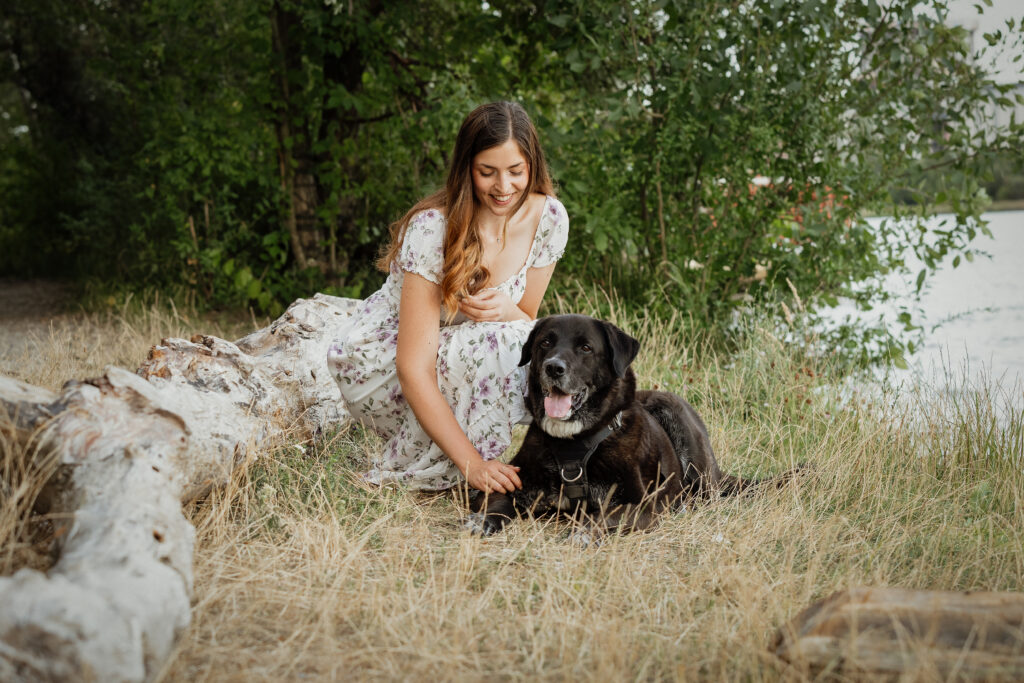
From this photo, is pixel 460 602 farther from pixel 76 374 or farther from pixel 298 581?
pixel 76 374

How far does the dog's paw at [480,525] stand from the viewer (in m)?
3.03

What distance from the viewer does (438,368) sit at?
3.54 metres

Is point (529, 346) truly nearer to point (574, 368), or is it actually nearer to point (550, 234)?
point (574, 368)

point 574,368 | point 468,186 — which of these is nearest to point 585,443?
point 574,368

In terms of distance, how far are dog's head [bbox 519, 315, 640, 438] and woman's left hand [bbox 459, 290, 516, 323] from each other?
1.17ft

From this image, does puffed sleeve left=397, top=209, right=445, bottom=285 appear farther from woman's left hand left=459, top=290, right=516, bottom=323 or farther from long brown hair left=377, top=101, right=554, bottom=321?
woman's left hand left=459, top=290, right=516, bottom=323

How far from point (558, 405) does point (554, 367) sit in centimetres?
17

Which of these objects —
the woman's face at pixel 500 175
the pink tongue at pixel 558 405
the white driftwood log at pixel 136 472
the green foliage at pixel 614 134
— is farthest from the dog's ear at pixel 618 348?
the green foliage at pixel 614 134

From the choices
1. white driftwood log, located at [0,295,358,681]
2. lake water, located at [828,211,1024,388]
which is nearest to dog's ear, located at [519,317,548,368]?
white driftwood log, located at [0,295,358,681]

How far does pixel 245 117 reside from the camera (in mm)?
6469

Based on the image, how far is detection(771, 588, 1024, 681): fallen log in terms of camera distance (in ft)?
6.38

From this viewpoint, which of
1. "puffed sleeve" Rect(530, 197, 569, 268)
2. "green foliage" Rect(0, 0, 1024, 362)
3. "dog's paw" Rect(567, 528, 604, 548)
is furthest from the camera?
"green foliage" Rect(0, 0, 1024, 362)

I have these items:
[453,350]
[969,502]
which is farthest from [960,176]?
[453,350]

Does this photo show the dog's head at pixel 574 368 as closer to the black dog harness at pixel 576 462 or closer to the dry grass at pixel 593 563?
the black dog harness at pixel 576 462
